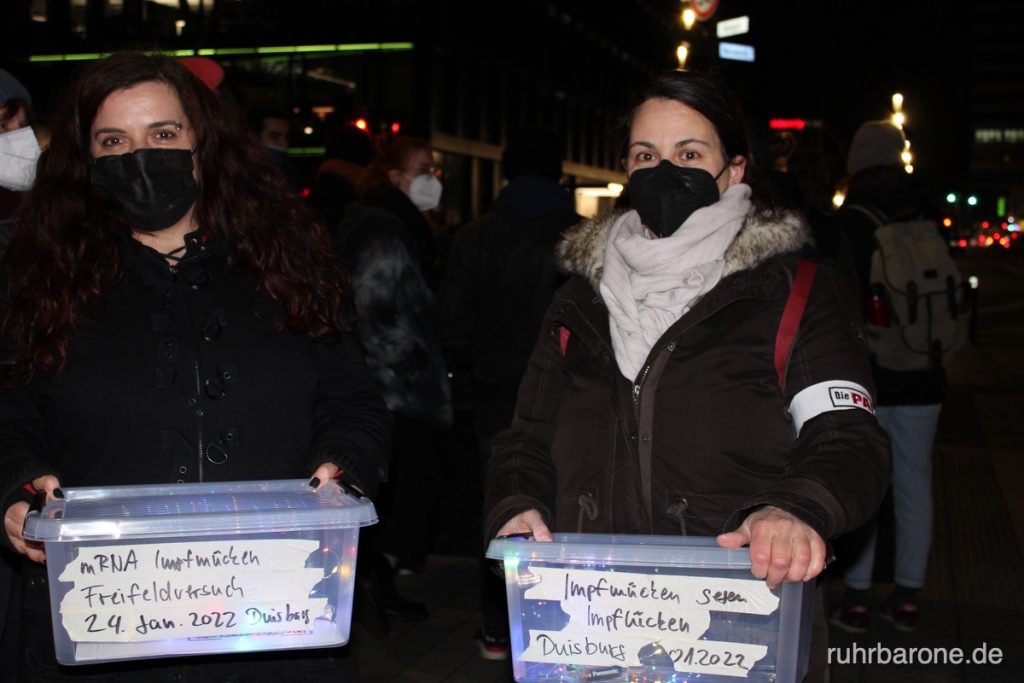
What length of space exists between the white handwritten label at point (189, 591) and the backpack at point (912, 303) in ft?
13.9

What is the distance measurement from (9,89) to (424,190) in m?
→ 3.20

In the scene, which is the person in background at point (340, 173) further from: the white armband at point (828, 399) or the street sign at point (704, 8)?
the street sign at point (704, 8)

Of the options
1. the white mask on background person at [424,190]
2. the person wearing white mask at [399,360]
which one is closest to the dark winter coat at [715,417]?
the person wearing white mask at [399,360]

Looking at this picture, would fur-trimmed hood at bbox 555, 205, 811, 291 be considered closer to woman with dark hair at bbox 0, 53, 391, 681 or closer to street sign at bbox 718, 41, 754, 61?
woman with dark hair at bbox 0, 53, 391, 681

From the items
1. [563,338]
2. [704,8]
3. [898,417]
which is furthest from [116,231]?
[704,8]

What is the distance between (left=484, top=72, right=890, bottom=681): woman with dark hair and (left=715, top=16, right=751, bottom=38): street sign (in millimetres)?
31821

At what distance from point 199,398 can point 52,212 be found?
0.57m

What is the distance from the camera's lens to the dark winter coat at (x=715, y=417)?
255cm

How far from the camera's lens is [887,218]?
20.0 feet

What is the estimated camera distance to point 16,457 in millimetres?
2615

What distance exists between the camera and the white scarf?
2654 millimetres

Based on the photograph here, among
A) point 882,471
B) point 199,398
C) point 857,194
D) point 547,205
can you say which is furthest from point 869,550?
point 199,398

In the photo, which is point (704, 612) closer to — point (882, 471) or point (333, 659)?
point (882, 471)

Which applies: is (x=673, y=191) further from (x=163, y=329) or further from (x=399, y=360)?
(x=399, y=360)
